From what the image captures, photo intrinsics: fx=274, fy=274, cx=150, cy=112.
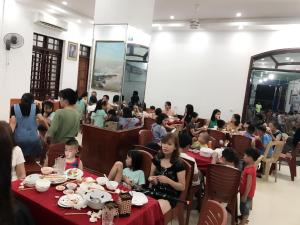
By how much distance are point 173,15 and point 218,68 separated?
7.18 ft

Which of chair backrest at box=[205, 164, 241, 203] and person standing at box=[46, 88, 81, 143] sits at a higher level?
person standing at box=[46, 88, 81, 143]

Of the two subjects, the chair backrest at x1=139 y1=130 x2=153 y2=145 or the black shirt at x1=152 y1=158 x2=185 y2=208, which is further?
the chair backrest at x1=139 y1=130 x2=153 y2=145

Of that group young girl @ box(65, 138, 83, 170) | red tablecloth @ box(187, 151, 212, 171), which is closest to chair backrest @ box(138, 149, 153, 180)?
young girl @ box(65, 138, 83, 170)

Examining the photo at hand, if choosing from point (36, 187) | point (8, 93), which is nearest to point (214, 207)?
point (36, 187)

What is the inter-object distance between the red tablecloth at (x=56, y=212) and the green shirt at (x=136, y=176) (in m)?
0.64

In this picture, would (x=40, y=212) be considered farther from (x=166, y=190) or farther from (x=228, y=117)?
(x=228, y=117)

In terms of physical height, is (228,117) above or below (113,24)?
below

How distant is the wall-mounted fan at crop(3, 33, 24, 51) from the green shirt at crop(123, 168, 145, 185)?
6061mm

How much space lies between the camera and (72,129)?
134 inches

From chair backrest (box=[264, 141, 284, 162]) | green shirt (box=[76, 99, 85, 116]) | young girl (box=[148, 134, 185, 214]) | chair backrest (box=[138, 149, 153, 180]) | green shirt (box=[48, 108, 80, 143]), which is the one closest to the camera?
young girl (box=[148, 134, 185, 214])

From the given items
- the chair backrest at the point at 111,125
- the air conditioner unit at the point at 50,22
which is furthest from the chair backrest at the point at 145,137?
the air conditioner unit at the point at 50,22

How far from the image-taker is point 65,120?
331 centimetres

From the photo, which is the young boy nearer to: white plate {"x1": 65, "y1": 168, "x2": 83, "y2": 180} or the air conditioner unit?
white plate {"x1": 65, "y1": 168, "x2": 83, "y2": 180}

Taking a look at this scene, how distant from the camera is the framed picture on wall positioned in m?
9.46
